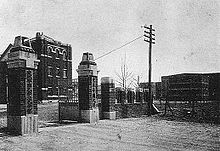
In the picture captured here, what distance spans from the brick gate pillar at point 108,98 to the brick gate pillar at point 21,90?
232 inches

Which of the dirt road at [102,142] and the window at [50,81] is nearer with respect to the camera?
the dirt road at [102,142]

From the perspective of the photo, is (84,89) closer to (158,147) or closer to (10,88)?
(10,88)

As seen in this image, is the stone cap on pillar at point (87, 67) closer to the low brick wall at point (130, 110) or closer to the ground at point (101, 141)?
the low brick wall at point (130, 110)

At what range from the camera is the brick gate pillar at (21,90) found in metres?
9.37

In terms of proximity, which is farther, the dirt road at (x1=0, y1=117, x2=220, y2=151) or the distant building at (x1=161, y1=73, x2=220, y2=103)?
the distant building at (x1=161, y1=73, x2=220, y2=103)

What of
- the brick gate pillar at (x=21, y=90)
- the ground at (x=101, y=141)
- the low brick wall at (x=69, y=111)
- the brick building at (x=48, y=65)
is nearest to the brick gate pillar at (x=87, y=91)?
the low brick wall at (x=69, y=111)

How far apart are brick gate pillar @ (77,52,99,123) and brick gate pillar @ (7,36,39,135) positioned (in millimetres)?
3535

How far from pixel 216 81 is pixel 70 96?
160ft

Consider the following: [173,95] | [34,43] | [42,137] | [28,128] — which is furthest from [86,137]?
[173,95]

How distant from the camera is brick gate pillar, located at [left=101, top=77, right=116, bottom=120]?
1492 cm

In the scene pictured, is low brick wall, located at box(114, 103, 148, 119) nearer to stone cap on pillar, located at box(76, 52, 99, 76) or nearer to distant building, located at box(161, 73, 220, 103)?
stone cap on pillar, located at box(76, 52, 99, 76)

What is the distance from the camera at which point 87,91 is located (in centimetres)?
1292

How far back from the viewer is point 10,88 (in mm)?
9727

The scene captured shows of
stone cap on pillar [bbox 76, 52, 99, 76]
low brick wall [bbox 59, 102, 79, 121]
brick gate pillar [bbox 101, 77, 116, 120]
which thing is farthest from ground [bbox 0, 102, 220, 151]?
brick gate pillar [bbox 101, 77, 116, 120]
